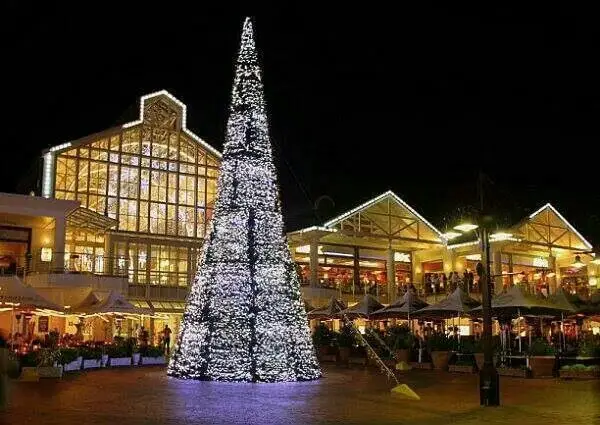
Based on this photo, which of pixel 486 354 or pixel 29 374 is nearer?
pixel 486 354

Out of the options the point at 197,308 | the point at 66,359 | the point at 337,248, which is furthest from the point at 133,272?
the point at 197,308

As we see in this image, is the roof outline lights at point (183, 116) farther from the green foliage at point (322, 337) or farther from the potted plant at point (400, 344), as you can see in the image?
the potted plant at point (400, 344)

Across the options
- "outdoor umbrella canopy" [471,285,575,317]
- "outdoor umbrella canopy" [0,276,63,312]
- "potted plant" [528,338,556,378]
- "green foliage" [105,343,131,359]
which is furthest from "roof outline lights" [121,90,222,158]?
"potted plant" [528,338,556,378]

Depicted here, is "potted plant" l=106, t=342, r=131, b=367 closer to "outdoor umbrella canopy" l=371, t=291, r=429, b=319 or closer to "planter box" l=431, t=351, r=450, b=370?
"outdoor umbrella canopy" l=371, t=291, r=429, b=319

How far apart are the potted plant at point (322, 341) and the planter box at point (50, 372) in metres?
14.6

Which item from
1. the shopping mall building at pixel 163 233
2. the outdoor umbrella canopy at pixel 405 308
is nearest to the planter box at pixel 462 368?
the outdoor umbrella canopy at pixel 405 308

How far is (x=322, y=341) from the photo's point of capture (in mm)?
32281

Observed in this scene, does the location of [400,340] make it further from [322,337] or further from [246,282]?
[246,282]

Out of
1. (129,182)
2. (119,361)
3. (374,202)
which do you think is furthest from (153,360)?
(374,202)

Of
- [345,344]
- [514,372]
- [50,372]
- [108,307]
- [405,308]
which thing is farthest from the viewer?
[345,344]

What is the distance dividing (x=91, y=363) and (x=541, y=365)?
47.5 feet

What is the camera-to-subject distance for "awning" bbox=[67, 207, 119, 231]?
3450 cm

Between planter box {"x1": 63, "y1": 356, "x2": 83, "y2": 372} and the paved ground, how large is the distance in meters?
3.96

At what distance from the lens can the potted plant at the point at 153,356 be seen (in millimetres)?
27250
